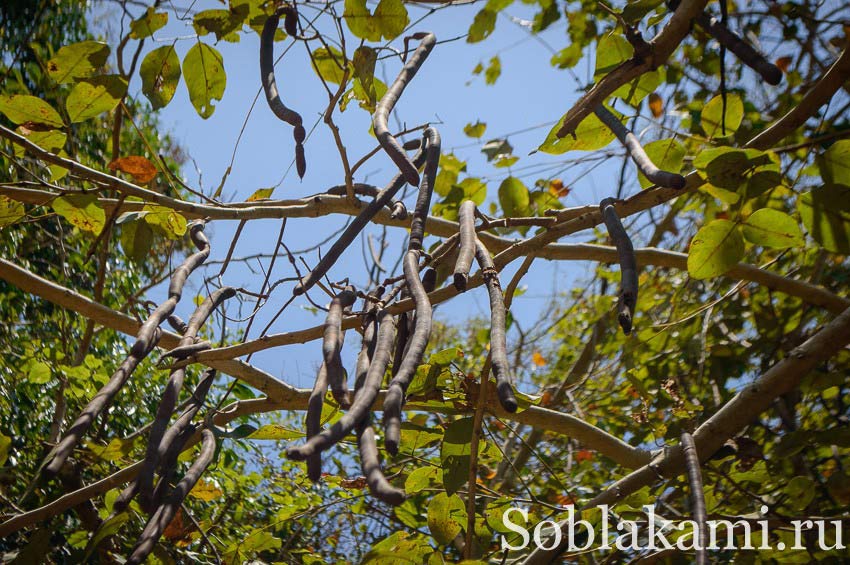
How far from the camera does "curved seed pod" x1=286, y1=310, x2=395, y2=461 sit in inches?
17.1

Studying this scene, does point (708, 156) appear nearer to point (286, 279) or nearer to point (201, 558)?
point (286, 279)

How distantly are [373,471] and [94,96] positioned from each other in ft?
3.42

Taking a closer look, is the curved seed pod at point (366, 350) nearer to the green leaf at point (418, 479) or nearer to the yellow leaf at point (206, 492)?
the green leaf at point (418, 479)

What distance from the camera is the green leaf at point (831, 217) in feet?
3.25

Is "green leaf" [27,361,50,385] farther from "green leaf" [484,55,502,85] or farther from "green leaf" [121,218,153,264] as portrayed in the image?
"green leaf" [484,55,502,85]

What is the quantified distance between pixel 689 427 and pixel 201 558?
1.43m

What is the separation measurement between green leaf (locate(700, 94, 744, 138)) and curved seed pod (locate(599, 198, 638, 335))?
2.02 feet

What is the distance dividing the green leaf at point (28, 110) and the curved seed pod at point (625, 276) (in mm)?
958

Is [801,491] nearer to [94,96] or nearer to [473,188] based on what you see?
[473,188]

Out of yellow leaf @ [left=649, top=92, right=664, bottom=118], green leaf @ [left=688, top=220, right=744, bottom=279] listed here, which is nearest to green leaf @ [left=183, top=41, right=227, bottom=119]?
green leaf @ [left=688, top=220, right=744, bottom=279]

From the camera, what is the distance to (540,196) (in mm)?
2008

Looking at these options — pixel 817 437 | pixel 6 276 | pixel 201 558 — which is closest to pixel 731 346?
pixel 817 437

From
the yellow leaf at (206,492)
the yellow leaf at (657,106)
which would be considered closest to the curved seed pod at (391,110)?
the yellow leaf at (206,492)

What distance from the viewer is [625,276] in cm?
72
